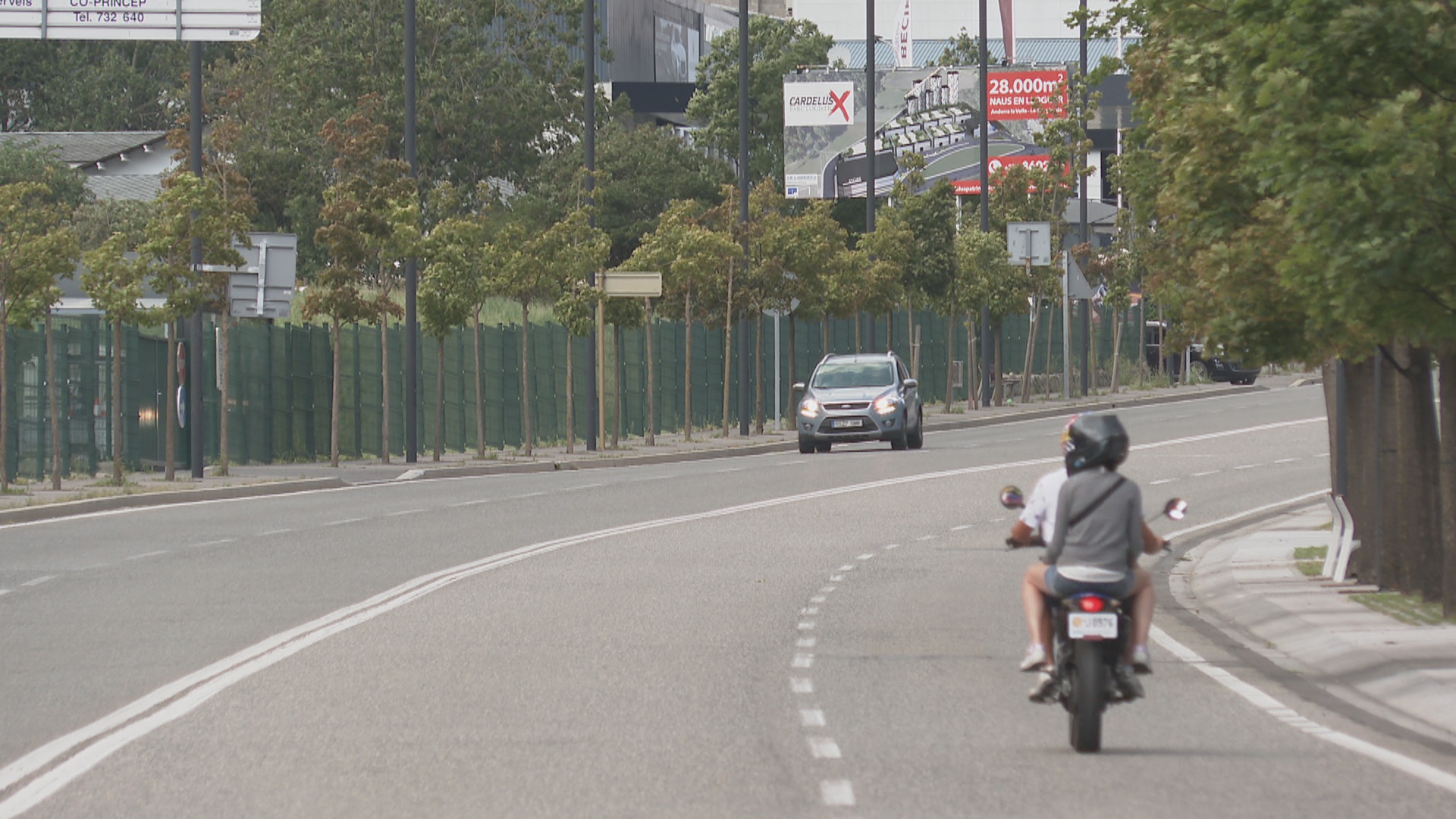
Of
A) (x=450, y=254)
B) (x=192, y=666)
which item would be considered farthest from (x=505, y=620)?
(x=450, y=254)

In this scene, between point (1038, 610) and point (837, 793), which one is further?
point (1038, 610)

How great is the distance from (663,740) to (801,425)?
95.0 feet

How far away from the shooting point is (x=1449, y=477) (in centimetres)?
1457

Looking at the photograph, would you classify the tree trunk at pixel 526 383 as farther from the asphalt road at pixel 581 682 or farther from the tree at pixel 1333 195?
the tree at pixel 1333 195

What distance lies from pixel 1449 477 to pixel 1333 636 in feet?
4.87

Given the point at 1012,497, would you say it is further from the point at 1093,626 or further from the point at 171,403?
the point at 171,403

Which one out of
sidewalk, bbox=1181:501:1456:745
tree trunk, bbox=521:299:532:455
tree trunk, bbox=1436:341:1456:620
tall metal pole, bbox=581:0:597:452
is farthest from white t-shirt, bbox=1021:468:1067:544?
tall metal pole, bbox=581:0:597:452

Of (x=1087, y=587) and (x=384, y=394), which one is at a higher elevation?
(x=384, y=394)

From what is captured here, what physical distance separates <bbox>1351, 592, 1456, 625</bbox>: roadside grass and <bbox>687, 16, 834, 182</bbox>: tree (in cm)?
6948

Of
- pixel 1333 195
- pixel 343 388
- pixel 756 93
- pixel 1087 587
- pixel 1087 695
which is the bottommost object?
pixel 1087 695

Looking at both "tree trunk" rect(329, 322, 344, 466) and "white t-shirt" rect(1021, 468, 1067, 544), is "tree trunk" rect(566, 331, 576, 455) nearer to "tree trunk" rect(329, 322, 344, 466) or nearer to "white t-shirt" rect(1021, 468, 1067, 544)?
"tree trunk" rect(329, 322, 344, 466)

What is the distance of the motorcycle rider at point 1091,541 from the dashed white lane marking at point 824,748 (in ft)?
3.06

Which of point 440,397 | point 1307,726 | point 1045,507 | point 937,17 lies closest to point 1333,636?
point 1307,726

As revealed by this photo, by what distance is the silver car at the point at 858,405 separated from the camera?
127 ft
